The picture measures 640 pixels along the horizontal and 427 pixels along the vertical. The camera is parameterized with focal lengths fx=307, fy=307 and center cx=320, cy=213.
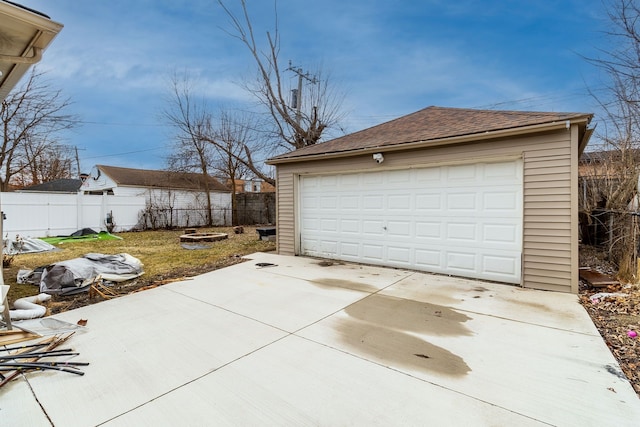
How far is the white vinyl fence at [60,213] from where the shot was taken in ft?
39.0

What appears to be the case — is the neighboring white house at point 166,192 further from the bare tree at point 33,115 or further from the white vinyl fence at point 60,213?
the bare tree at point 33,115

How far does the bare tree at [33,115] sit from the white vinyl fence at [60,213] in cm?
245

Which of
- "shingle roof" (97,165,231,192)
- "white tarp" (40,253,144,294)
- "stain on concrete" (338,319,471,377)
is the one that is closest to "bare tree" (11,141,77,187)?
"shingle roof" (97,165,231,192)

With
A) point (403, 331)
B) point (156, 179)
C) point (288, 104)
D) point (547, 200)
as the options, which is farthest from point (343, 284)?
point (156, 179)

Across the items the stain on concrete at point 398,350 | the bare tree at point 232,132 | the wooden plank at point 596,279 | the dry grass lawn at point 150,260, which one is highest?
the bare tree at point 232,132

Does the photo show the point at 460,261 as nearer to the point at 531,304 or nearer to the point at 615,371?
the point at 531,304

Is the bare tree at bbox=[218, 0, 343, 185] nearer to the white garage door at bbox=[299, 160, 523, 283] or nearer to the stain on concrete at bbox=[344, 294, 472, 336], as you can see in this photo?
the white garage door at bbox=[299, 160, 523, 283]

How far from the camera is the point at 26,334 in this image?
319cm

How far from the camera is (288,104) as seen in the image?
1448cm

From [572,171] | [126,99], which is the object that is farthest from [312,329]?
[126,99]

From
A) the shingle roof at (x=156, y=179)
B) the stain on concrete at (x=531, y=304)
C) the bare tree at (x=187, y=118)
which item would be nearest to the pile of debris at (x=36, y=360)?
the stain on concrete at (x=531, y=304)

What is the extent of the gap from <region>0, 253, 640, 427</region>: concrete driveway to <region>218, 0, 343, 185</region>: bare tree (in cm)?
1022

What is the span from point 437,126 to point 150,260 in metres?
7.72

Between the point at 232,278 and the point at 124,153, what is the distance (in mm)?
28240
